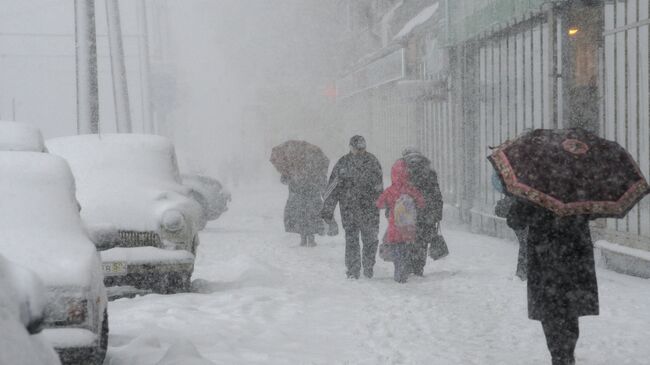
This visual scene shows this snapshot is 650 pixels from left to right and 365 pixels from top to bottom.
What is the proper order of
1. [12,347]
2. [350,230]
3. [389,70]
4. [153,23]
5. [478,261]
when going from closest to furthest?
[12,347] < [350,230] < [478,261] < [389,70] < [153,23]

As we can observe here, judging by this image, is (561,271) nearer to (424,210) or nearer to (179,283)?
(179,283)

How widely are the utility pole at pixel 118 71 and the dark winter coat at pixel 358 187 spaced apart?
11.3m

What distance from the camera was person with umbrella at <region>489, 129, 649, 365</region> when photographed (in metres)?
5.90

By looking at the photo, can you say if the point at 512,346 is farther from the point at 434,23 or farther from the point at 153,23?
the point at 153,23

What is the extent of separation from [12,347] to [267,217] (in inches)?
778

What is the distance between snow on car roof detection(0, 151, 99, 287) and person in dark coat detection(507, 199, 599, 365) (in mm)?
2665

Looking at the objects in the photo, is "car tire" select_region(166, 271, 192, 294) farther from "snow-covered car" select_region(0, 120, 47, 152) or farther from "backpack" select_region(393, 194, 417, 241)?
"snow-covered car" select_region(0, 120, 47, 152)

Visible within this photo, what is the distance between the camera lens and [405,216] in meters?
11.1

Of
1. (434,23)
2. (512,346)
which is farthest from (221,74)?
(512,346)

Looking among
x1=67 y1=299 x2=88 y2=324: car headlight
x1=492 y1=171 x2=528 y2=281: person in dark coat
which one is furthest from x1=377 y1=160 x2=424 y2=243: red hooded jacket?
x1=67 y1=299 x2=88 y2=324: car headlight

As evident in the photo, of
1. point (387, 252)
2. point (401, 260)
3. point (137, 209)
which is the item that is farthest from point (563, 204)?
point (387, 252)

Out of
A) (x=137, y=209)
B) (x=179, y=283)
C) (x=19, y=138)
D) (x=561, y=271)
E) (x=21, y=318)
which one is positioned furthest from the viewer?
(x=179, y=283)

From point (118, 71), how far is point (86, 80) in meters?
5.75

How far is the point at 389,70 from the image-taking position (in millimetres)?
26781
